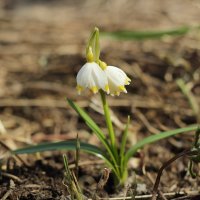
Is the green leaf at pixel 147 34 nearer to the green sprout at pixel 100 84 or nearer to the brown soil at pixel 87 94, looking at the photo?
the brown soil at pixel 87 94

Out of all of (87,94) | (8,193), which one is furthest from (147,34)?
(8,193)

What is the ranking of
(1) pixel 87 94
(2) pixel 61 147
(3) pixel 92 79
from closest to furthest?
1. (3) pixel 92 79
2. (2) pixel 61 147
3. (1) pixel 87 94

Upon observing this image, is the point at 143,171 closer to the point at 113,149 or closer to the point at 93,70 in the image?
the point at 113,149

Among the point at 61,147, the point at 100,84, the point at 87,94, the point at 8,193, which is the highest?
the point at 87,94

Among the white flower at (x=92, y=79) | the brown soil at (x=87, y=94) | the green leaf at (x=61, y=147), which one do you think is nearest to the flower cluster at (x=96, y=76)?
the white flower at (x=92, y=79)

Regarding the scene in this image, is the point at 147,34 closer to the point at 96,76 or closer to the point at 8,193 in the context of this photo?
the point at 96,76

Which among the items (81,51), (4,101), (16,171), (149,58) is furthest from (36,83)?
(16,171)
